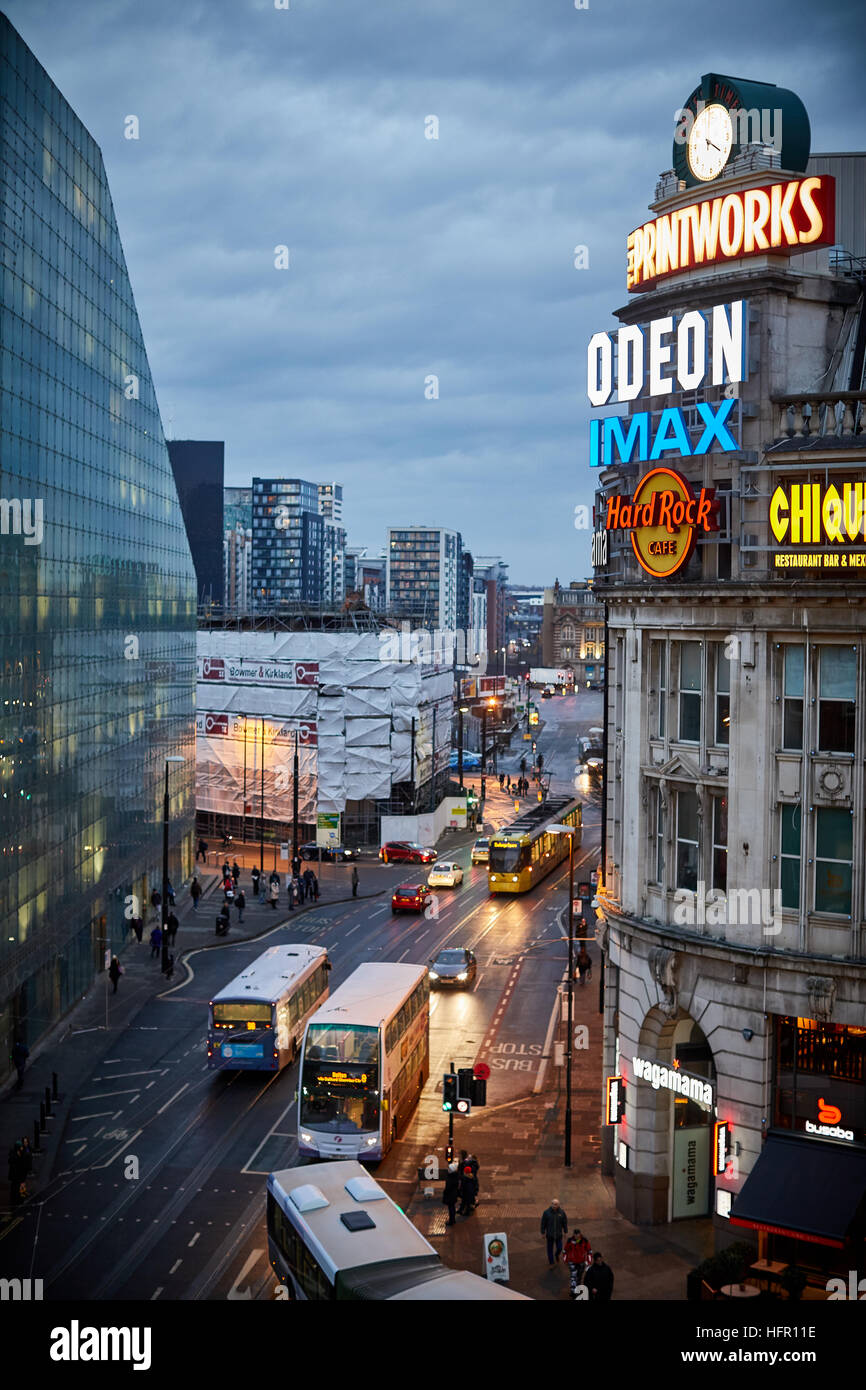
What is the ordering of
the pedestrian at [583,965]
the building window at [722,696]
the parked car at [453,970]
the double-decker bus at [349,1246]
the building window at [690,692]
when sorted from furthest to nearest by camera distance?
1. the pedestrian at [583,965]
2. the parked car at [453,970]
3. the building window at [690,692]
4. the building window at [722,696]
5. the double-decker bus at [349,1246]

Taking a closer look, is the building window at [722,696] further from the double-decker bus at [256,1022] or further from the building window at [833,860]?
the double-decker bus at [256,1022]

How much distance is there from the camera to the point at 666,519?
1307 inches

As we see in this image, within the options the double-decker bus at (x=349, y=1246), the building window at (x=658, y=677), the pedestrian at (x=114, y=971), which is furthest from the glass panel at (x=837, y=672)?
the pedestrian at (x=114, y=971)

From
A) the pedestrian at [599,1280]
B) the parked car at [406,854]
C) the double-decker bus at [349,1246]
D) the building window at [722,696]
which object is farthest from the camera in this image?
→ the parked car at [406,854]

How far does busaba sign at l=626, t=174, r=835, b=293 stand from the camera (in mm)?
32344

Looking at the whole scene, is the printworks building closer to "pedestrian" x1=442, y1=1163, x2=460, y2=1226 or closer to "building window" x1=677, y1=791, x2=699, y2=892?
"building window" x1=677, y1=791, x2=699, y2=892

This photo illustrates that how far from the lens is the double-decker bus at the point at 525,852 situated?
77250 millimetres

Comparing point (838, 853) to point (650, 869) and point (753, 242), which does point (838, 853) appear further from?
point (753, 242)

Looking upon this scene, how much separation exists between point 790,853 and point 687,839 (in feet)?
10.3

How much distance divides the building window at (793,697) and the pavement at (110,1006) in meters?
21.7

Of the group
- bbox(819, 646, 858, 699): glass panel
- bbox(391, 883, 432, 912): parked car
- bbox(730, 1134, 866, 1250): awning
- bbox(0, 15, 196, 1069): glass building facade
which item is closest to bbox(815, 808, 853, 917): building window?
bbox(819, 646, 858, 699): glass panel

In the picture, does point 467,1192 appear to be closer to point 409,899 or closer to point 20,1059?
point 20,1059

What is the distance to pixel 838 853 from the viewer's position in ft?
99.5
